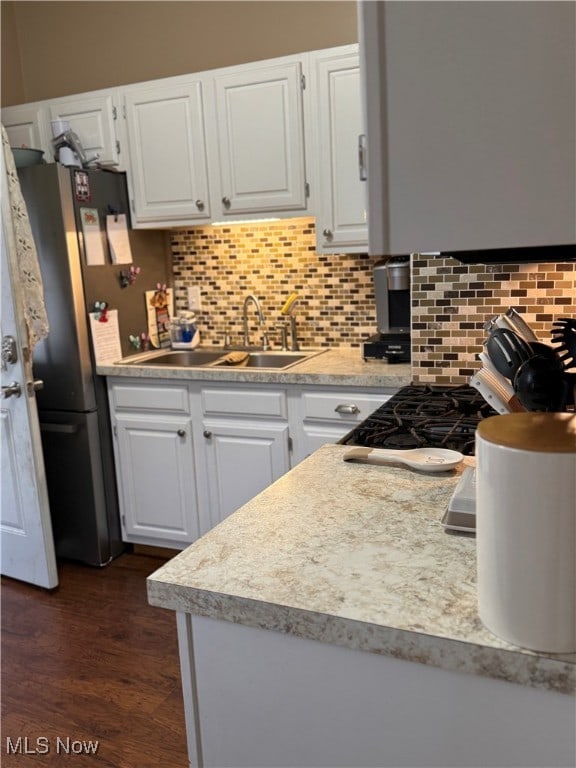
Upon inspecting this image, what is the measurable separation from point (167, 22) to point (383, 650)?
10.8ft

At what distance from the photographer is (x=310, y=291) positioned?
316 centimetres

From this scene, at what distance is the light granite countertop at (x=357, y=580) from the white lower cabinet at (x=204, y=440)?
131 centimetres

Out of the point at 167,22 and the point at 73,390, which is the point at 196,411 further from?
the point at 167,22

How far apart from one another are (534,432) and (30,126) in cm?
309

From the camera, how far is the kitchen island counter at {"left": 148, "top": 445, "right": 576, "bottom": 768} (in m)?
0.80

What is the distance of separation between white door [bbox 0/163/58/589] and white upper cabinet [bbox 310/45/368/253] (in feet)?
4.03

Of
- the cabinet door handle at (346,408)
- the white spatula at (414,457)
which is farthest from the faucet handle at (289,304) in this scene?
the white spatula at (414,457)

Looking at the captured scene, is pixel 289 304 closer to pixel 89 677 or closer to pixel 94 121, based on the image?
pixel 94 121

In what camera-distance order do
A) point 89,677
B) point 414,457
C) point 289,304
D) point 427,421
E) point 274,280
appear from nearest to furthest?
point 414,457 < point 427,421 < point 89,677 < point 289,304 < point 274,280

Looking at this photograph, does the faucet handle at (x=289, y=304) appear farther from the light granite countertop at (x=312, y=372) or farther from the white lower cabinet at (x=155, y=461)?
the white lower cabinet at (x=155, y=461)

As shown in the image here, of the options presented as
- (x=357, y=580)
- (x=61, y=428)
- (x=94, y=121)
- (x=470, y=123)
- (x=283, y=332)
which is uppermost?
(x=94, y=121)

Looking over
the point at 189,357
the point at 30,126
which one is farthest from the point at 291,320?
the point at 30,126

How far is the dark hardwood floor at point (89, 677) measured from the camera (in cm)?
187

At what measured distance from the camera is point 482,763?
836 mm
